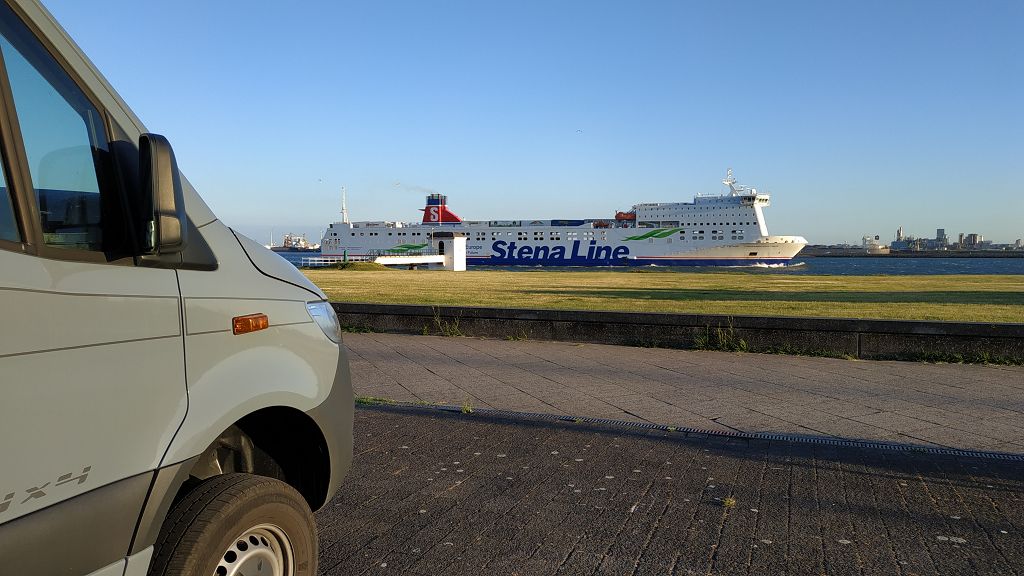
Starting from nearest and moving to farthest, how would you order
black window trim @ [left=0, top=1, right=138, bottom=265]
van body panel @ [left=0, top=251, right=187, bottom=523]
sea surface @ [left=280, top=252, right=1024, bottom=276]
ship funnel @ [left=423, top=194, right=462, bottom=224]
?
van body panel @ [left=0, top=251, right=187, bottom=523] < black window trim @ [left=0, top=1, right=138, bottom=265] < sea surface @ [left=280, top=252, right=1024, bottom=276] < ship funnel @ [left=423, top=194, right=462, bottom=224]

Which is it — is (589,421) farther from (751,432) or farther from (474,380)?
(474,380)

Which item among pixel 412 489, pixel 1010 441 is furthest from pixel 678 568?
pixel 1010 441

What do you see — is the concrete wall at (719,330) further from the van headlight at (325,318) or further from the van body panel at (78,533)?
the van body panel at (78,533)

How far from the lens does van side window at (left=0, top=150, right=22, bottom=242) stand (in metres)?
1.63

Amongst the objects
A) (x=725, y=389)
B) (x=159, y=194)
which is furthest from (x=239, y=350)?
(x=725, y=389)

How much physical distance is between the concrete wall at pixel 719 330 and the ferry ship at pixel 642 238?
6722 centimetres

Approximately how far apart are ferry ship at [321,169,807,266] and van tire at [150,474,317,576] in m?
75.7

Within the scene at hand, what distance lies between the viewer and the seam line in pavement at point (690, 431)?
15.3 ft

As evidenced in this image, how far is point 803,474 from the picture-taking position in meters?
4.24

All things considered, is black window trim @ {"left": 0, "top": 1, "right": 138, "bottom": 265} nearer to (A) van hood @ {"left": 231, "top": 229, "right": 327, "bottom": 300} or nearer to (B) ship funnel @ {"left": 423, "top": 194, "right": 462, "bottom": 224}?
(A) van hood @ {"left": 231, "top": 229, "right": 327, "bottom": 300}

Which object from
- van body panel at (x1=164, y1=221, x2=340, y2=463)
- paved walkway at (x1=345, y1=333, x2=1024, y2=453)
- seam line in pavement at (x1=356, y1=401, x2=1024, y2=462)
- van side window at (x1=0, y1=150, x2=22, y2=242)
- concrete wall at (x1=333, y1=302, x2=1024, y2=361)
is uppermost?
van side window at (x1=0, y1=150, x2=22, y2=242)

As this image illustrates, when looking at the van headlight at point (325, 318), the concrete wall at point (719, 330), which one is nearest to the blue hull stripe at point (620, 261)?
Answer: the concrete wall at point (719, 330)

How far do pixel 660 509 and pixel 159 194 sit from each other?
2.71 metres

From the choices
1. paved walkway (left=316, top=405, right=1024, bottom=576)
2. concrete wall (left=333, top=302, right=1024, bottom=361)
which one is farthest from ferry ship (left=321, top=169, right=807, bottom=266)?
paved walkway (left=316, top=405, right=1024, bottom=576)
